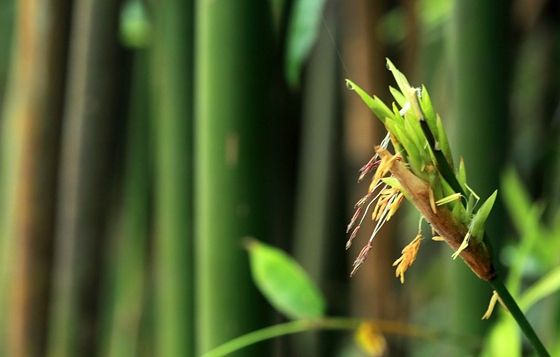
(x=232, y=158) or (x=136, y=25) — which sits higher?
(x=136, y=25)

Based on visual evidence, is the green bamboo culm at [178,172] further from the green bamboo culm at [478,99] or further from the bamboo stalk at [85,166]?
the green bamboo culm at [478,99]

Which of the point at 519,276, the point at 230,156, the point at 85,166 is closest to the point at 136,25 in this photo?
the point at 85,166

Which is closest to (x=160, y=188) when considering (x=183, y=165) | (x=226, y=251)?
(x=183, y=165)

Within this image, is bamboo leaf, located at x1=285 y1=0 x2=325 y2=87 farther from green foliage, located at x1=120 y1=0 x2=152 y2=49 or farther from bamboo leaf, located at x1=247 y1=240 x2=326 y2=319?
green foliage, located at x1=120 y1=0 x2=152 y2=49

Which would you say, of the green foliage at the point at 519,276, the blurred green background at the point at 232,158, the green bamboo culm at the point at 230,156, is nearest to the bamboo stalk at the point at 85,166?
the blurred green background at the point at 232,158

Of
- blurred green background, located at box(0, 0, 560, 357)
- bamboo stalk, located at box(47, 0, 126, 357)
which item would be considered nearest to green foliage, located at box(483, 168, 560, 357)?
blurred green background, located at box(0, 0, 560, 357)

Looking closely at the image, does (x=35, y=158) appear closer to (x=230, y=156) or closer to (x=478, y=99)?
(x=230, y=156)

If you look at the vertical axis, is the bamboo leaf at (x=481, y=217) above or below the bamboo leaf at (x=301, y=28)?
below

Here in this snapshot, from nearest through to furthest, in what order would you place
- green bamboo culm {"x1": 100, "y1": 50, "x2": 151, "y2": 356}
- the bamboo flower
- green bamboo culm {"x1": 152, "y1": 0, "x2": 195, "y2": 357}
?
1. the bamboo flower
2. green bamboo culm {"x1": 152, "y1": 0, "x2": 195, "y2": 357}
3. green bamboo culm {"x1": 100, "y1": 50, "x2": 151, "y2": 356}
